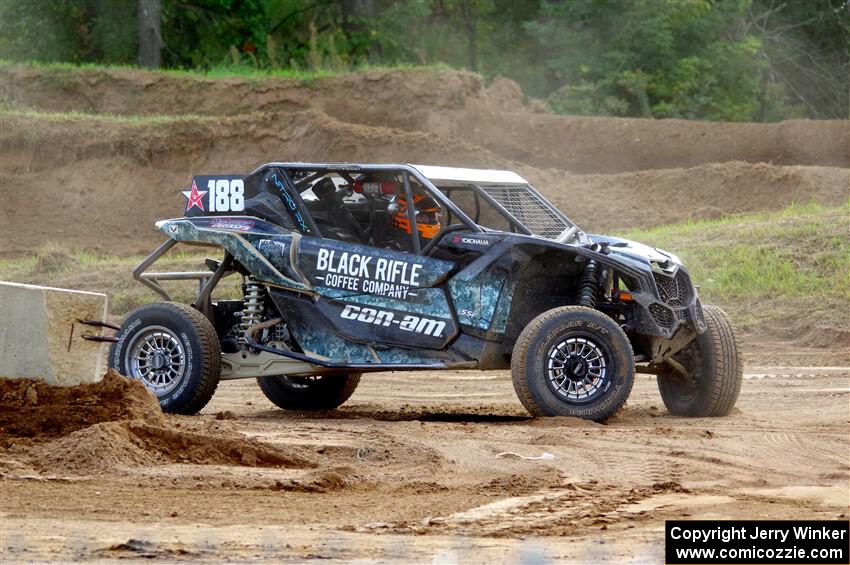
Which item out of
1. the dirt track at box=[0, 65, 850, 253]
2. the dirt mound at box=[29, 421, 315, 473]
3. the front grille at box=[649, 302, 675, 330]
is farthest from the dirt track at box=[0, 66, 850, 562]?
the dirt track at box=[0, 65, 850, 253]

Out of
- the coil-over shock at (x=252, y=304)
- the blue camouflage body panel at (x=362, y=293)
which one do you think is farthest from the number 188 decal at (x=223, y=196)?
the coil-over shock at (x=252, y=304)

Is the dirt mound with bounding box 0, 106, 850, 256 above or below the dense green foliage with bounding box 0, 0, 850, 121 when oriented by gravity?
below

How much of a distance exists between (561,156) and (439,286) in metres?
18.6

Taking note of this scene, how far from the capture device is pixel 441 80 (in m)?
30.1

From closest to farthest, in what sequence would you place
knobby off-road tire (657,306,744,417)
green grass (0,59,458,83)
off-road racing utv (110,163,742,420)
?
1. off-road racing utv (110,163,742,420)
2. knobby off-road tire (657,306,744,417)
3. green grass (0,59,458,83)

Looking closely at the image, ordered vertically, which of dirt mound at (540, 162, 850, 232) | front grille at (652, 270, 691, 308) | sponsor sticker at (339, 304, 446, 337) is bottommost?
sponsor sticker at (339, 304, 446, 337)

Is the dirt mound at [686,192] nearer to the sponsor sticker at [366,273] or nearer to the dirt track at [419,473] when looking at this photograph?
the dirt track at [419,473]

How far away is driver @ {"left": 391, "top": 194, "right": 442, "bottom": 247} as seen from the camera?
1099 centimetres

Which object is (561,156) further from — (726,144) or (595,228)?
(595,228)

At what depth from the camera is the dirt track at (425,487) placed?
6.45 meters

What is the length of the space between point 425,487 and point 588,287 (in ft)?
10.5

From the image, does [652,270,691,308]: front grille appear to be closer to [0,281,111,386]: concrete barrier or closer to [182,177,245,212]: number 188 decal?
[182,177,245,212]: number 188 decal

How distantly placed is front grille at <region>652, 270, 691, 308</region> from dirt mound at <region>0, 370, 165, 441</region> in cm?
386

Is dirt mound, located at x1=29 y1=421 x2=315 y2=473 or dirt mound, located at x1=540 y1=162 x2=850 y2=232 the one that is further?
dirt mound, located at x1=540 y1=162 x2=850 y2=232
